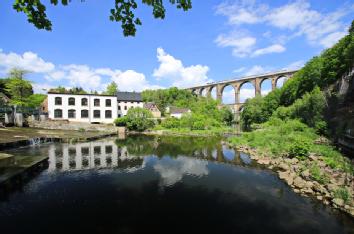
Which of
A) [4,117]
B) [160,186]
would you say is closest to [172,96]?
[4,117]

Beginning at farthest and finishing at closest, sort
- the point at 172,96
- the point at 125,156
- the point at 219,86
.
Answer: the point at 172,96, the point at 219,86, the point at 125,156

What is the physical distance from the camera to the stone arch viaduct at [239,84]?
7360cm

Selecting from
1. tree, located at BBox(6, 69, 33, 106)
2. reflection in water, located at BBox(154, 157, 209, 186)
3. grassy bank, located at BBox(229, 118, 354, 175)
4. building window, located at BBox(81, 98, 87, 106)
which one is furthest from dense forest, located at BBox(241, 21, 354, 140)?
tree, located at BBox(6, 69, 33, 106)

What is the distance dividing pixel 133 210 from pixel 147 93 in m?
101

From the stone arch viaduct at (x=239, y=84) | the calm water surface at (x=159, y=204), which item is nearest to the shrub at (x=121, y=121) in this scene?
the calm water surface at (x=159, y=204)

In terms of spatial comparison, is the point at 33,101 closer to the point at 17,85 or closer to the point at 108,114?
the point at 17,85

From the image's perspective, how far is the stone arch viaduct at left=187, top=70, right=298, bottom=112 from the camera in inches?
2898

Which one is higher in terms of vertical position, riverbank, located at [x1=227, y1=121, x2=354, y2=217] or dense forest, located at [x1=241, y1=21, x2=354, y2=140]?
dense forest, located at [x1=241, y1=21, x2=354, y2=140]

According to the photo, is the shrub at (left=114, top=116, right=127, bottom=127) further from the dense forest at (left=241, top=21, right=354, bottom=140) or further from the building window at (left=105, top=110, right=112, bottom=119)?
the dense forest at (left=241, top=21, right=354, bottom=140)

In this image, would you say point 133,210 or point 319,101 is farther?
point 319,101

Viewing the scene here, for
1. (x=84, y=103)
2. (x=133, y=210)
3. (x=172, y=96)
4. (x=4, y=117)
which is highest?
(x=172, y=96)

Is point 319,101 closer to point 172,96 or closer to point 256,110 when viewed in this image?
point 256,110

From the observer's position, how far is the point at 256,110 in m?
66.8

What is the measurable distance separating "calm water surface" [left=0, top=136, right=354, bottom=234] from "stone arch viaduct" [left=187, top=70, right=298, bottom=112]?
65.9 m
